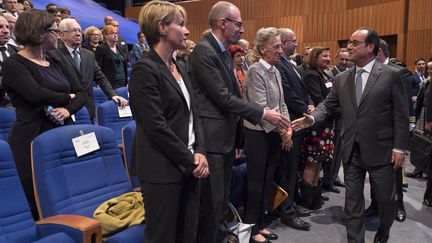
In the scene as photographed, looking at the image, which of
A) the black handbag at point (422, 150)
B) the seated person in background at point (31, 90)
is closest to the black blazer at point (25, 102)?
the seated person in background at point (31, 90)

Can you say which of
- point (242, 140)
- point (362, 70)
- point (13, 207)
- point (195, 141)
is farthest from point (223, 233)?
point (362, 70)

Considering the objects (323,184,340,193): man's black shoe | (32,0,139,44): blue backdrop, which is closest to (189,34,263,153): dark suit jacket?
(323,184,340,193): man's black shoe

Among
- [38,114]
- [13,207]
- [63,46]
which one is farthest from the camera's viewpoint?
[63,46]

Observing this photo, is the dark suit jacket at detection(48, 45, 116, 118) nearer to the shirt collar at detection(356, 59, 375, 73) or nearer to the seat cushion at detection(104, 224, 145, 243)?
the seat cushion at detection(104, 224, 145, 243)

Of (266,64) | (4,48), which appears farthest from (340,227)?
(4,48)

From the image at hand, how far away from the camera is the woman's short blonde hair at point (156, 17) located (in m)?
1.57

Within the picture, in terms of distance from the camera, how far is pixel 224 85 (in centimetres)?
201

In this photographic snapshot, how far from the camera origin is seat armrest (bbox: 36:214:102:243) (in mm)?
1546

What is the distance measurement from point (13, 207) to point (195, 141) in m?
0.78

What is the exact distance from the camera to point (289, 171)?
296 centimetres

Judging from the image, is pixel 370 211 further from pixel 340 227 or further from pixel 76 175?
pixel 76 175

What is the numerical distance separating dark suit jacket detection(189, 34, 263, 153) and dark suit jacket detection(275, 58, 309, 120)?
85 cm

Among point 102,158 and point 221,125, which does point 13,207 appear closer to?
point 102,158

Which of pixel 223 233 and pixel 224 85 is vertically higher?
pixel 224 85
